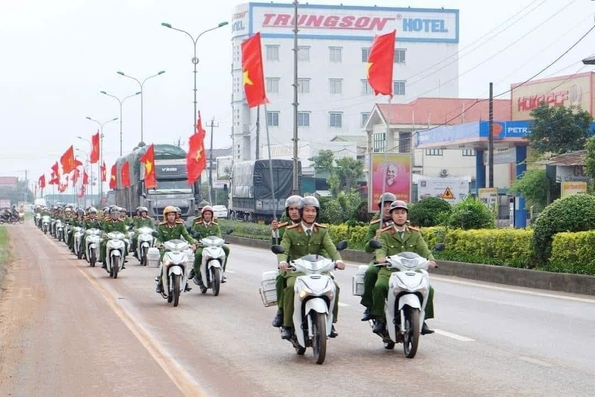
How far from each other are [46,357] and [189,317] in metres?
4.38

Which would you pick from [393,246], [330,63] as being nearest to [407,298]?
[393,246]

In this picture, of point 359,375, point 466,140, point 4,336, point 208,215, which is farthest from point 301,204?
point 466,140

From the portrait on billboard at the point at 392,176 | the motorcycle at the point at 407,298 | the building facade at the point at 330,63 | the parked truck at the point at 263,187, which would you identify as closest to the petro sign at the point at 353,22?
the building facade at the point at 330,63

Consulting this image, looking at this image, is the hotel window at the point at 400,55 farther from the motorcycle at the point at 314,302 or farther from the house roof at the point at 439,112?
the motorcycle at the point at 314,302

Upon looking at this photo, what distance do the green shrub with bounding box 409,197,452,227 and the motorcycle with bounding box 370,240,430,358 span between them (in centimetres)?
2078

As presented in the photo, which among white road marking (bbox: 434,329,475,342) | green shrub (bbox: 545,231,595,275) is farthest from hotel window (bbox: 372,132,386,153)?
white road marking (bbox: 434,329,475,342)

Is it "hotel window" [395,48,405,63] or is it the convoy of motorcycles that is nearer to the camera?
the convoy of motorcycles

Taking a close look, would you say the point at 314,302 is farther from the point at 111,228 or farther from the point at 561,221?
the point at 111,228

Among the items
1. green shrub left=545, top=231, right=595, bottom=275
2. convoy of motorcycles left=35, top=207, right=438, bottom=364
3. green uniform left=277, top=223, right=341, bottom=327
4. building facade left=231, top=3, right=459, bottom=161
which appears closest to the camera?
convoy of motorcycles left=35, top=207, right=438, bottom=364

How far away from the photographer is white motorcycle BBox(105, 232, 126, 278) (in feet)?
83.5

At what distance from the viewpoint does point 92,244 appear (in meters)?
31.2

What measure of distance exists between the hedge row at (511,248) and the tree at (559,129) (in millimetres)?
26062

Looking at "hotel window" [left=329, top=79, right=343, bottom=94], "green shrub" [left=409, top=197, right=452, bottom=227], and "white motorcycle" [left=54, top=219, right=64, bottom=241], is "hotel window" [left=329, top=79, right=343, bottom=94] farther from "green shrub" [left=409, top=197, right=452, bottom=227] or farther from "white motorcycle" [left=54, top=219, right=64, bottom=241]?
"green shrub" [left=409, top=197, right=452, bottom=227]

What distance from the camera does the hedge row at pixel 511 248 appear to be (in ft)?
68.5
